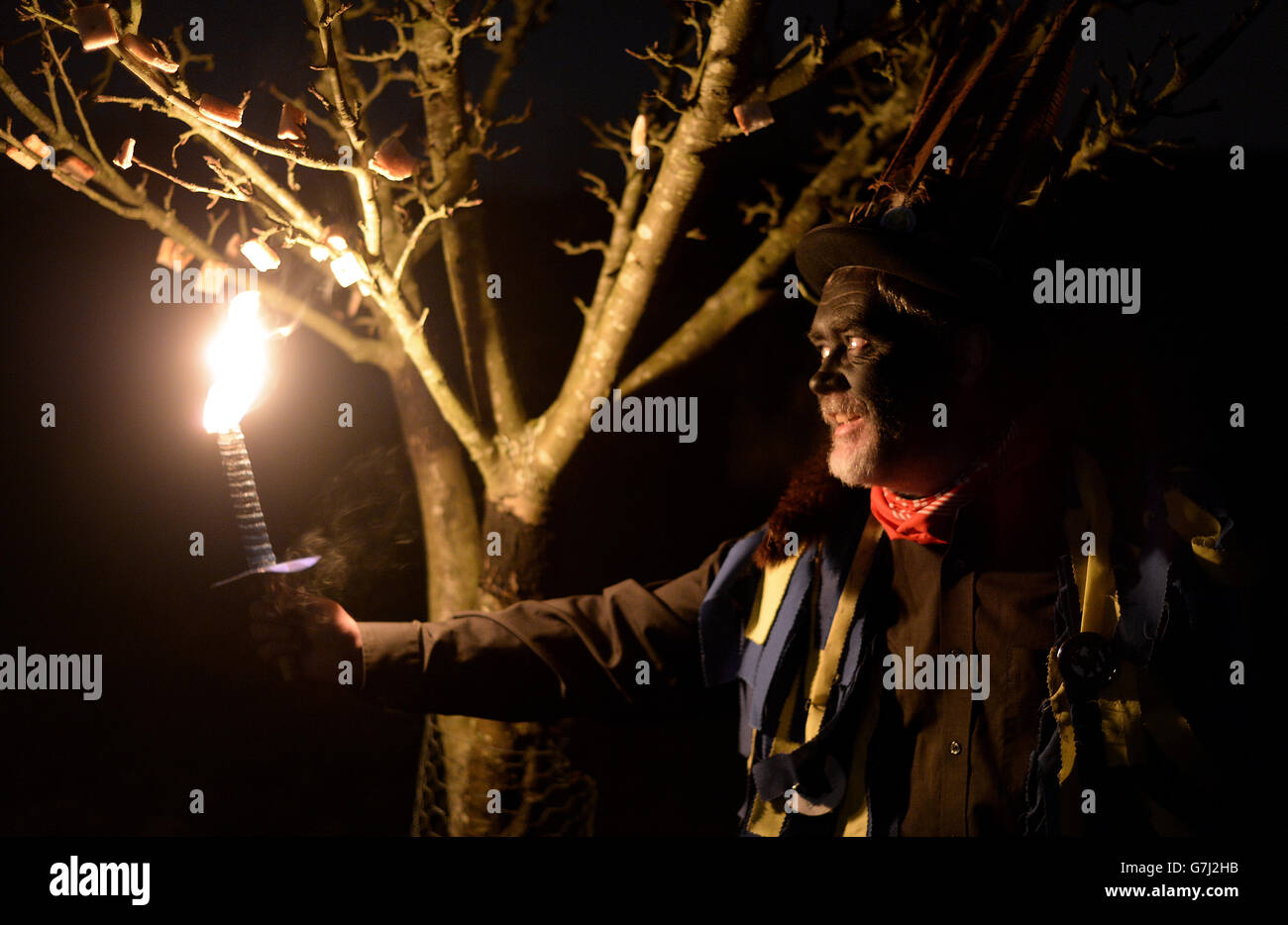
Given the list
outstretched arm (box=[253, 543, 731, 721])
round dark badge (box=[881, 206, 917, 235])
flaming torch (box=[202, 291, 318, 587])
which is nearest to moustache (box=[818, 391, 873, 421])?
round dark badge (box=[881, 206, 917, 235])

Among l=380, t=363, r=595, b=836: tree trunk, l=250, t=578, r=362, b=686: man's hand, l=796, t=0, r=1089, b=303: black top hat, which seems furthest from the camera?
l=380, t=363, r=595, b=836: tree trunk

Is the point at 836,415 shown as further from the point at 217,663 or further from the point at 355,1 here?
the point at 217,663

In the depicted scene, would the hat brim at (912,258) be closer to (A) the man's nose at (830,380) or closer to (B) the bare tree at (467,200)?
(A) the man's nose at (830,380)

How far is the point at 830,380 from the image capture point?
2469 millimetres

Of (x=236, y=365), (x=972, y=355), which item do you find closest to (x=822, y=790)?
(x=972, y=355)

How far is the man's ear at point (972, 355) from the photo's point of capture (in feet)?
8.13

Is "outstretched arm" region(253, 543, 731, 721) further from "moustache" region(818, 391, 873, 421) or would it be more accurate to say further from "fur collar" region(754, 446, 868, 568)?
"moustache" region(818, 391, 873, 421)

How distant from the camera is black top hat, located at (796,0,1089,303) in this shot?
93.9 inches

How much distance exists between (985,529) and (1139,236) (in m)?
2.54

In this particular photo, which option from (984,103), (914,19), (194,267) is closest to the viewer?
(984,103)

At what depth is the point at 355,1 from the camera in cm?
359

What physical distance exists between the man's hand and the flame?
45cm

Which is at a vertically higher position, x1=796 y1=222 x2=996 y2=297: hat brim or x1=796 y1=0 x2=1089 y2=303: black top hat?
x1=796 y1=0 x2=1089 y2=303: black top hat
